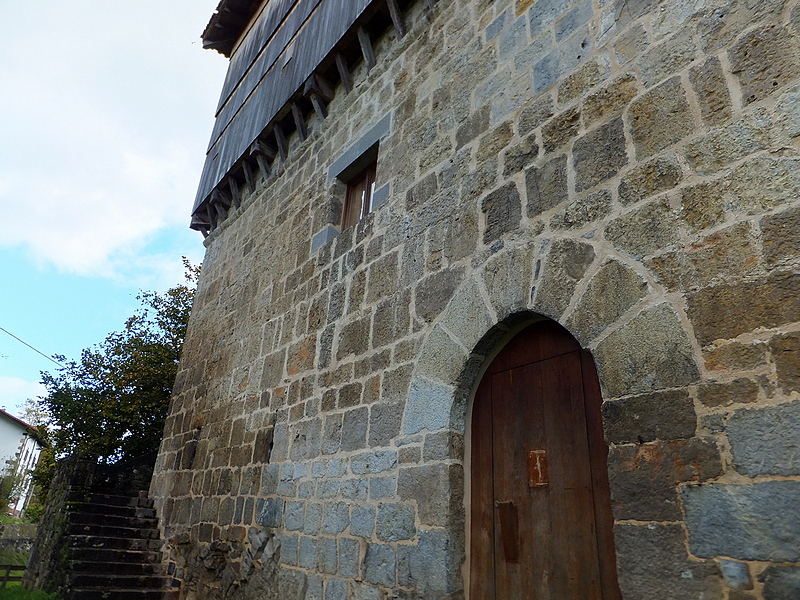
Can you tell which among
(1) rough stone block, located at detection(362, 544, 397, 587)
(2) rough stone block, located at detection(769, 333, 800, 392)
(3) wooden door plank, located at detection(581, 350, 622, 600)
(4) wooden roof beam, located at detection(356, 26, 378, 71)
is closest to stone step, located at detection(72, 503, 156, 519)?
(1) rough stone block, located at detection(362, 544, 397, 587)

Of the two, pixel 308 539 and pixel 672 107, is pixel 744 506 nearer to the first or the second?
pixel 672 107

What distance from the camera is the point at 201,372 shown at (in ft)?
21.1

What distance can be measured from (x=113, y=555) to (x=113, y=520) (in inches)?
24.3

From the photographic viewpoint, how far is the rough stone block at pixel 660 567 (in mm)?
1737

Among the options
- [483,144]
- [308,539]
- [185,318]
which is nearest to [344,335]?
[308,539]

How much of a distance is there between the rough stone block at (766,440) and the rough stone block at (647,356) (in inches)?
8.4

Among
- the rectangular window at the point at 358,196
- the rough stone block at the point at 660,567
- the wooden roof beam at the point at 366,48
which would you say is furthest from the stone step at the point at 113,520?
the rough stone block at the point at 660,567

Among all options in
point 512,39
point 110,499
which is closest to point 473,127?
point 512,39

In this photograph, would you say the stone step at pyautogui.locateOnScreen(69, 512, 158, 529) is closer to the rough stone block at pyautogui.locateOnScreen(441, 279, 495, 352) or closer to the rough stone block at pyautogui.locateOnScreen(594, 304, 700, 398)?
the rough stone block at pyautogui.locateOnScreen(441, 279, 495, 352)

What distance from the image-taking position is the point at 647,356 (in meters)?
2.09

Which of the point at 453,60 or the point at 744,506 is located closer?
the point at 744,506

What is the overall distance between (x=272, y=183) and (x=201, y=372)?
241 centimetres

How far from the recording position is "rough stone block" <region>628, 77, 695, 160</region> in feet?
7.54

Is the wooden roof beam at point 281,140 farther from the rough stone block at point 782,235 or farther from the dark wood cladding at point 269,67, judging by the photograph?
the rough stone block at point 782,235
